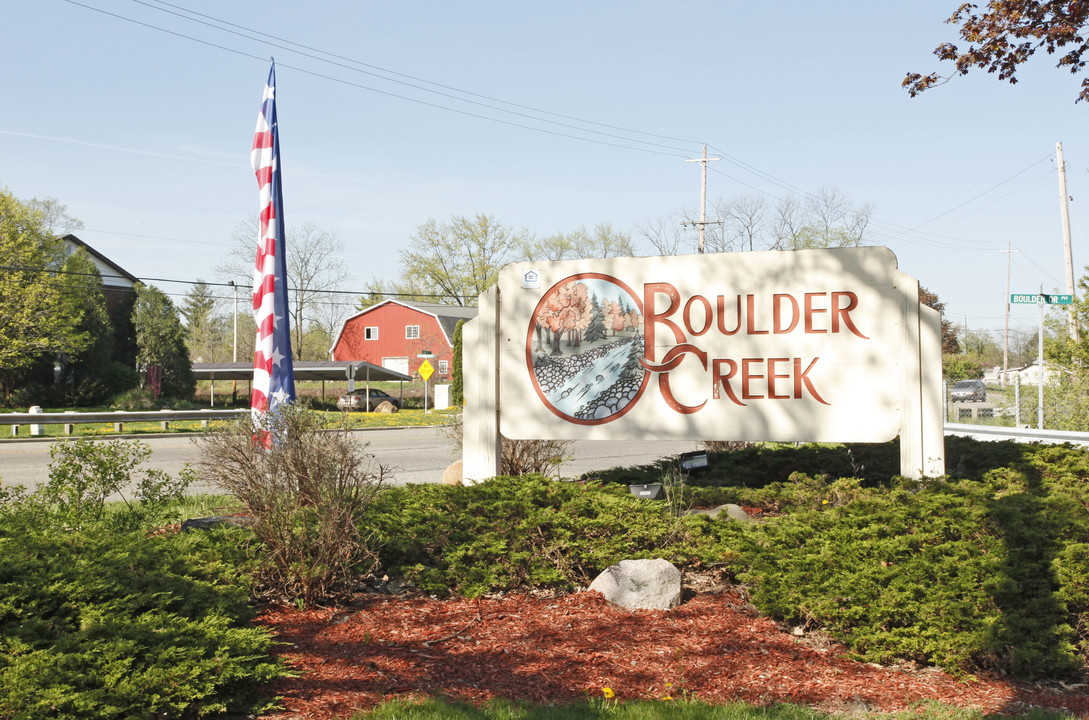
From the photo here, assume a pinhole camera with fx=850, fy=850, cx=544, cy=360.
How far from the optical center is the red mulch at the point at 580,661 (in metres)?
3.98

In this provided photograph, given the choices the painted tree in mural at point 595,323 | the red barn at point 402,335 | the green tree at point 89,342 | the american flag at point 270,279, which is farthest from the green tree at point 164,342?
the painted tree in mural at point 595,323

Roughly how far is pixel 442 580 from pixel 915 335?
168 inches

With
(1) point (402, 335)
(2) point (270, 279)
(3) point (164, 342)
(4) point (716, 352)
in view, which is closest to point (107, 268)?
(3) point (164, 342)

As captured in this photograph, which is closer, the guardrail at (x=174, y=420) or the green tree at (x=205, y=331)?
the guardrail at (x=174, y=420)

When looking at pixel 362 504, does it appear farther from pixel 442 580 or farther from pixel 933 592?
A: pixel 933 592

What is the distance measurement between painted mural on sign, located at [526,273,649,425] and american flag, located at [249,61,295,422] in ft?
11.0

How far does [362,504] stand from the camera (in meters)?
5.40

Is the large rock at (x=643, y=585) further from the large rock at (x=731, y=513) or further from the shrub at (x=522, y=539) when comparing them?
the large rock at (x=731, y=513)

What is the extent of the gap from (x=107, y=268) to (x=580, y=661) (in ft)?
150

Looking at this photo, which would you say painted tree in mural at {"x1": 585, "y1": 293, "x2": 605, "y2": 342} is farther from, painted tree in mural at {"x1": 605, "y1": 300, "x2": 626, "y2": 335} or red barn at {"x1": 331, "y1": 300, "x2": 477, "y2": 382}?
red barn at {"x1": 331, "y1": 300, "x2": 477, "y2": 382}

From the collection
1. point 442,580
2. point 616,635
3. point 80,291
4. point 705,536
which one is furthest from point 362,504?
point 80,291

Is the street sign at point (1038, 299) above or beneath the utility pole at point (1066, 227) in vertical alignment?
beneath

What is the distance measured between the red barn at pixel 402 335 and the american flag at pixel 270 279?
45.3 metres

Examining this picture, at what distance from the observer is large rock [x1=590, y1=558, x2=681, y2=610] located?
17.1 ft
